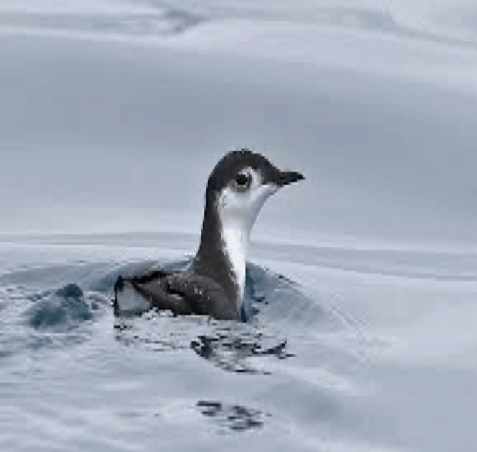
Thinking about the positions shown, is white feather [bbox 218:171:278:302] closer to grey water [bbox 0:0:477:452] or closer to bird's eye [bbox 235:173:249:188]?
bird's eye [bbox 235:173:249:188]

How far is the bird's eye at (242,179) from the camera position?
1262 cm

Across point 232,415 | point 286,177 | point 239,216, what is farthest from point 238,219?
point 232,415

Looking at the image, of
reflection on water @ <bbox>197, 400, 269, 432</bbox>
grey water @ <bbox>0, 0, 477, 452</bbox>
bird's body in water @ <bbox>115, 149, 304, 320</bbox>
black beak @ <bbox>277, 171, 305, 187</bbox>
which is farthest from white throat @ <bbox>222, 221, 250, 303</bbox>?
reflection on water @ <bbox>197, 400, 269, 432</bbox>

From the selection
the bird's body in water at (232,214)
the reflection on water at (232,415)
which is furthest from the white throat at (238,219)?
the reflection on water at (232,415)

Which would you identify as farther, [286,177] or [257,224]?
[257,224]

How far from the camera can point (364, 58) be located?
16609 millimetres

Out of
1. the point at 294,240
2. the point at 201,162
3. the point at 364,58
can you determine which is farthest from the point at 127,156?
the point at 364,58

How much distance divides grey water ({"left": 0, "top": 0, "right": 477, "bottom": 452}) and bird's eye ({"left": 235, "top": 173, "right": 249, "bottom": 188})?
0.67 m

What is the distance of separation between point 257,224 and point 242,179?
73.6 inches

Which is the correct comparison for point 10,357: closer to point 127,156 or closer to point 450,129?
point 127,156

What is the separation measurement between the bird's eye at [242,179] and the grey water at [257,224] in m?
0.67

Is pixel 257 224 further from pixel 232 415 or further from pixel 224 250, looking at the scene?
pixel 232 415

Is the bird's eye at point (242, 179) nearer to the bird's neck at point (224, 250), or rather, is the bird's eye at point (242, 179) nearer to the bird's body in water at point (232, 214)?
the bird's body in water at point (232, 214)

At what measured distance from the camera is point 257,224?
14.5 meters
